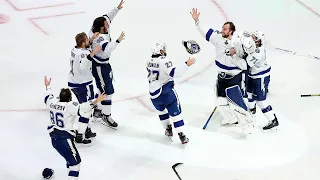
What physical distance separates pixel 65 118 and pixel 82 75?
1.00 metres

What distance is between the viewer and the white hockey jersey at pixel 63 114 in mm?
5508

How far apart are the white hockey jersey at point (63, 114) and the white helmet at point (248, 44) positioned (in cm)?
197

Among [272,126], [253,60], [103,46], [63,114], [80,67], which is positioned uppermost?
[103,46]

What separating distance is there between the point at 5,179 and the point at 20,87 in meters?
1.96

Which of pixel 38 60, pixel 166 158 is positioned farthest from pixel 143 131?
pixel 38 60

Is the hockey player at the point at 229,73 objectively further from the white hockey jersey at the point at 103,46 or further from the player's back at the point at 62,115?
the player's back at the point at 62,115

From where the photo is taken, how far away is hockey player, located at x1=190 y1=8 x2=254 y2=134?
6543 mm

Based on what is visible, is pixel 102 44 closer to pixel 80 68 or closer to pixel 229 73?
pixel 80 68

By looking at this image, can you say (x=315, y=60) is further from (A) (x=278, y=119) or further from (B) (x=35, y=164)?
(B) (x=35, y=164)

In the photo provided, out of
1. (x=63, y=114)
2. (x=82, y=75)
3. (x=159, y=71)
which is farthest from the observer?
(x=82, y=75)

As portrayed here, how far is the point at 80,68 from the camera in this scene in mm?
6375

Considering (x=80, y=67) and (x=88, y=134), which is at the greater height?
(x=80, y=67)

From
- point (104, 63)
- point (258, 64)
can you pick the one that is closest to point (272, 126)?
point (258, 64)

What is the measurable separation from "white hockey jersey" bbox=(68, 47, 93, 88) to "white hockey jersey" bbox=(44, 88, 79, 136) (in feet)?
2.61
